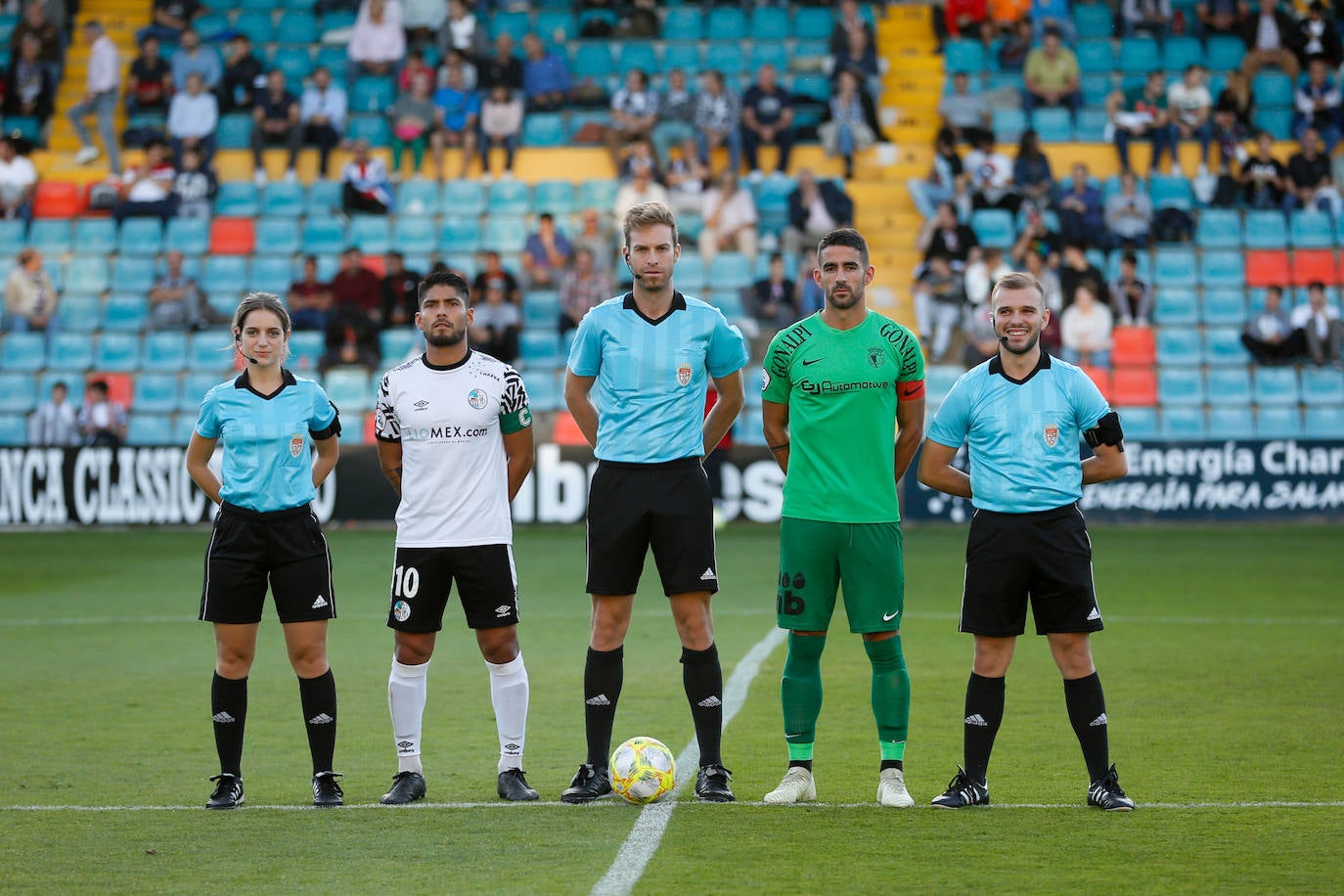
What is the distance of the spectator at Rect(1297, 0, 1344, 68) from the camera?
23.7m

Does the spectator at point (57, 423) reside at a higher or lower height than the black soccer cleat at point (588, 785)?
higher

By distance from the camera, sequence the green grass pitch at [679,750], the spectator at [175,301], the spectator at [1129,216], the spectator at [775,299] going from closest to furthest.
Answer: the green grass pitch at [679,750] → the spectator at [775,299] → the spectator at [175,301] → the spectator at [1129,216]

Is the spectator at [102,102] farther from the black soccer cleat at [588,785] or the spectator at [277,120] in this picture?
the black soccer cleat at [588,785]

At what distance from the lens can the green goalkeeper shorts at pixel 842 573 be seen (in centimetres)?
638

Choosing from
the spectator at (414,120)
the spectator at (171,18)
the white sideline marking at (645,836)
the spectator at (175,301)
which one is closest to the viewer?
the white sideline marking at (645,836)

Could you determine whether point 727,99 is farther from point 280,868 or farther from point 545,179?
point 280,868

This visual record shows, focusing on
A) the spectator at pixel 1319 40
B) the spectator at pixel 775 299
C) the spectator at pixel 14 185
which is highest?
the spectator at pixel 1319 40

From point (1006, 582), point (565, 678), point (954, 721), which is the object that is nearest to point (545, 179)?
point (565, 678)

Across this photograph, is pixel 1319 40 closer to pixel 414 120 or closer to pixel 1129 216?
pixel 1129 216

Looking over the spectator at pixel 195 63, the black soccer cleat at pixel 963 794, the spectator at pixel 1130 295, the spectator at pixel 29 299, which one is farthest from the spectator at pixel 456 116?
the black soccer cleat at pixel 963 794

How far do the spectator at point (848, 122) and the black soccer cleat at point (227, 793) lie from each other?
58.5 feet

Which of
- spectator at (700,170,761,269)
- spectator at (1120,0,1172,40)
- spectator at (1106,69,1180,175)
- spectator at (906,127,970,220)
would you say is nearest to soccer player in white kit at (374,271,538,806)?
spectator at (700,170,761,269)

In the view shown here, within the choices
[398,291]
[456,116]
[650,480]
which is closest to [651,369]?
[650,480]

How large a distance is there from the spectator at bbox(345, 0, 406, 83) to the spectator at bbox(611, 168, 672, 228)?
4.52 m
